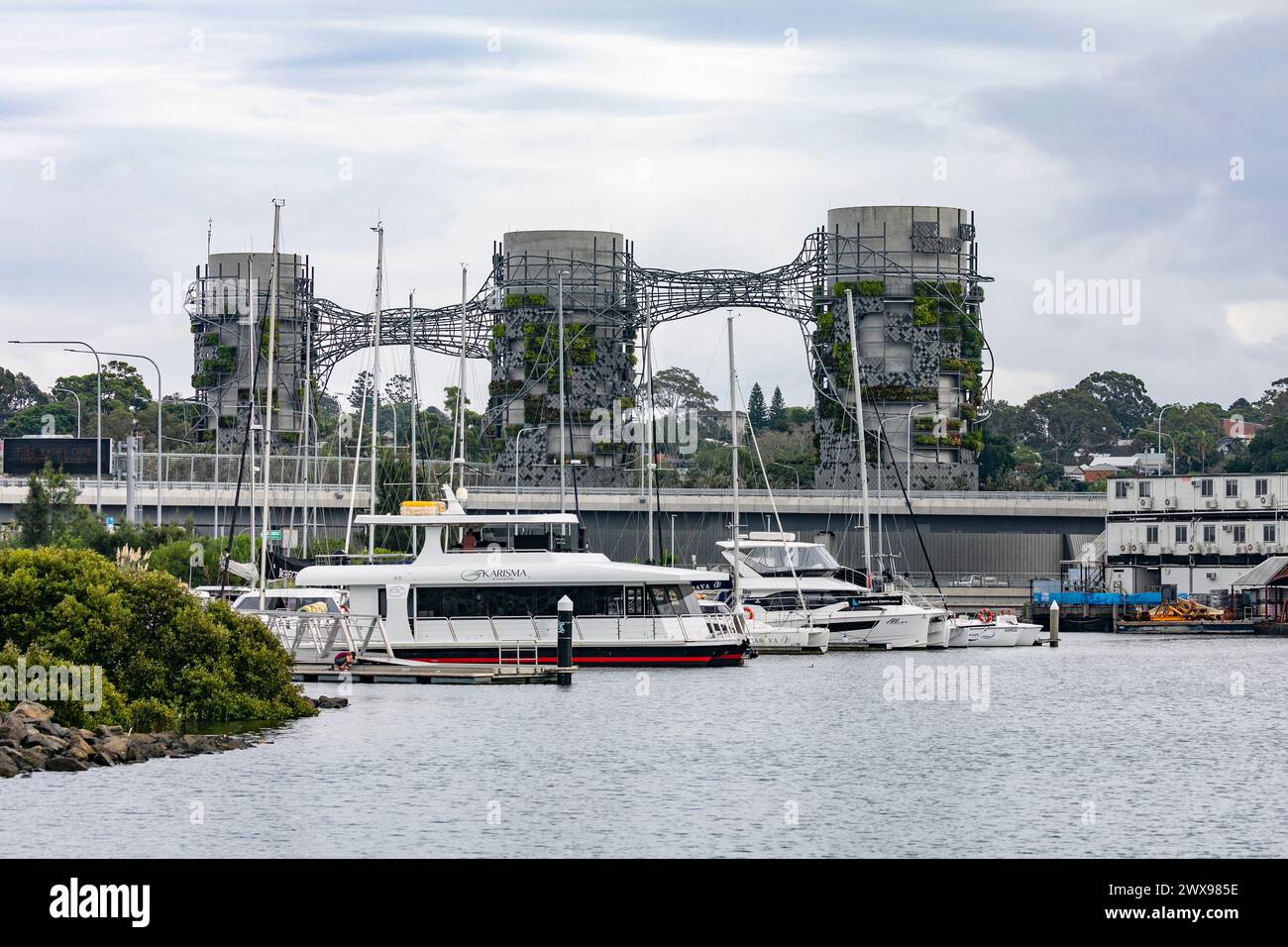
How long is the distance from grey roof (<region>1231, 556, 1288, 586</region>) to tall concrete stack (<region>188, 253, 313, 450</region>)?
72010 mm

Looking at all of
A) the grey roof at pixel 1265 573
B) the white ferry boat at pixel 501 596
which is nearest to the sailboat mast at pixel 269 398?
the white ferry boat at pixel 501 596

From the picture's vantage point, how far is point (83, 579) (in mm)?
46844

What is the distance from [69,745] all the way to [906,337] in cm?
10438

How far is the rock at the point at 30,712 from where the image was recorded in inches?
1695

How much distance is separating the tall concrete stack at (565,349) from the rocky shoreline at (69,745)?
101471mm

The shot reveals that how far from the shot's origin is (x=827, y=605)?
83.9 metres

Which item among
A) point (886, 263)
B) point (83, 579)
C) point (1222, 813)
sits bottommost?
point (1222, 813)

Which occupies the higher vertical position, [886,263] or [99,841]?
[886,263]

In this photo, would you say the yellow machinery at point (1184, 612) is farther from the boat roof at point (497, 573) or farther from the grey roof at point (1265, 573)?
the boat roof at point (497, 573)

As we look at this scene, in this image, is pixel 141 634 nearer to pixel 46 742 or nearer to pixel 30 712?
pixel 30 712
